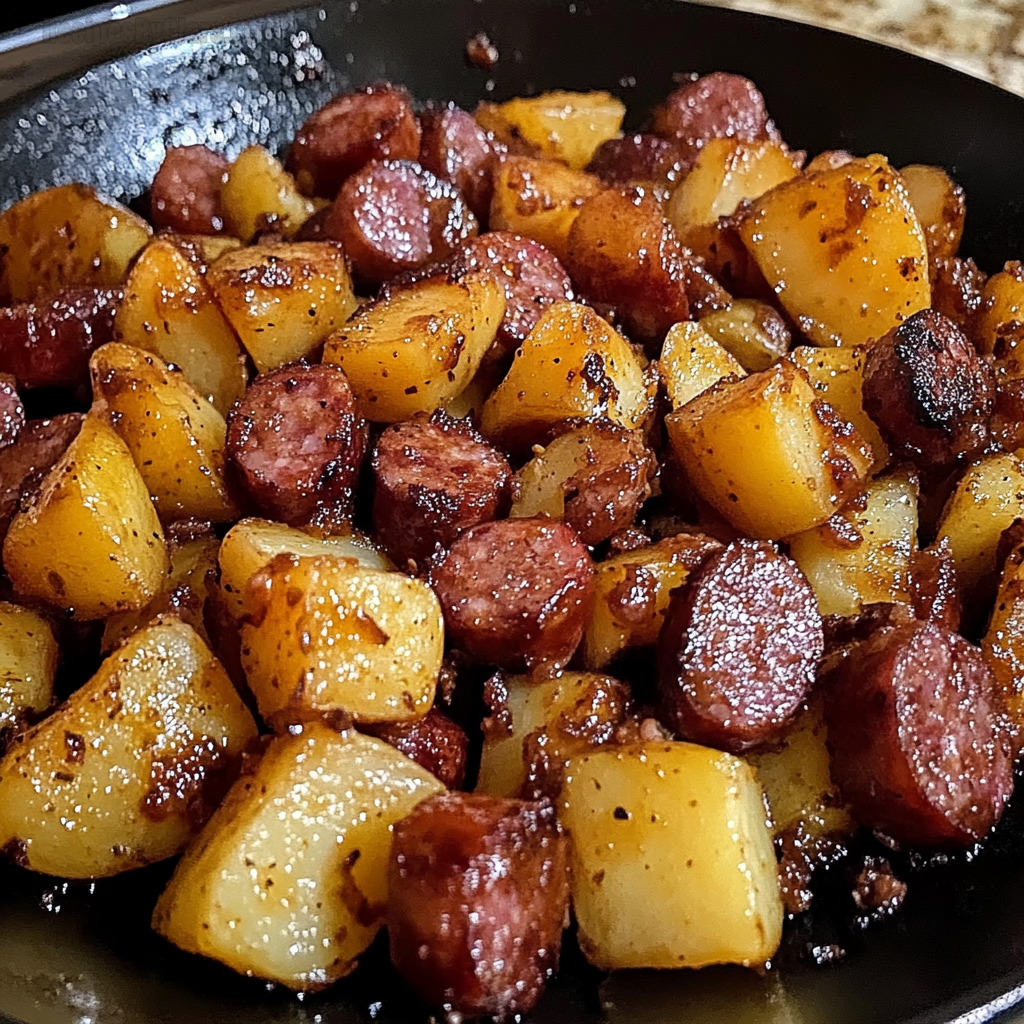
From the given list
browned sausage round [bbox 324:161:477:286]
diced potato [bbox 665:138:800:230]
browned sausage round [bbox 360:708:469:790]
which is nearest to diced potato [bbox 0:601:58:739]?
browned sausage round [bbox 360:708:469:790]

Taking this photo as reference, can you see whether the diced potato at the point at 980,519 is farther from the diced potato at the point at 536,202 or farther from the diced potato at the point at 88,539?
the diced potato at the point at 88,539

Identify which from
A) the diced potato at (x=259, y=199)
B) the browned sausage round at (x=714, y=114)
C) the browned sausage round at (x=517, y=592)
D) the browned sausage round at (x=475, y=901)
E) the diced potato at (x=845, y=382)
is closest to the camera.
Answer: the browned sausage round at (x=475, y=901)

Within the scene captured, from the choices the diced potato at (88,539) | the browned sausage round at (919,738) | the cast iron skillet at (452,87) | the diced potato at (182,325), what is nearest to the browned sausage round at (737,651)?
the browned sausage round at (919,738)

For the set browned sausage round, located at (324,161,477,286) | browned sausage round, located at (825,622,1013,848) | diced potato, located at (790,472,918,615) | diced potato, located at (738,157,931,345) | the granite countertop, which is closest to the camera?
browned sausage round, located at (825,622,1013,848)

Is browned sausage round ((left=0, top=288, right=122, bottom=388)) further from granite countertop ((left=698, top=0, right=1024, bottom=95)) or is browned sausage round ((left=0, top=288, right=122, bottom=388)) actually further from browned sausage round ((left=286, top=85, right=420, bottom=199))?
granite countertop ((left=698, top=0, right=1024, bottom=95))

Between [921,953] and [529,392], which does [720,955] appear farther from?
[529,392]

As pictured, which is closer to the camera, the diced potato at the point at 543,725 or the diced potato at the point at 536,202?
the diced potato at the point at 543,725

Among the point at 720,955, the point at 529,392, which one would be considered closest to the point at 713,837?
the point at 720,955
